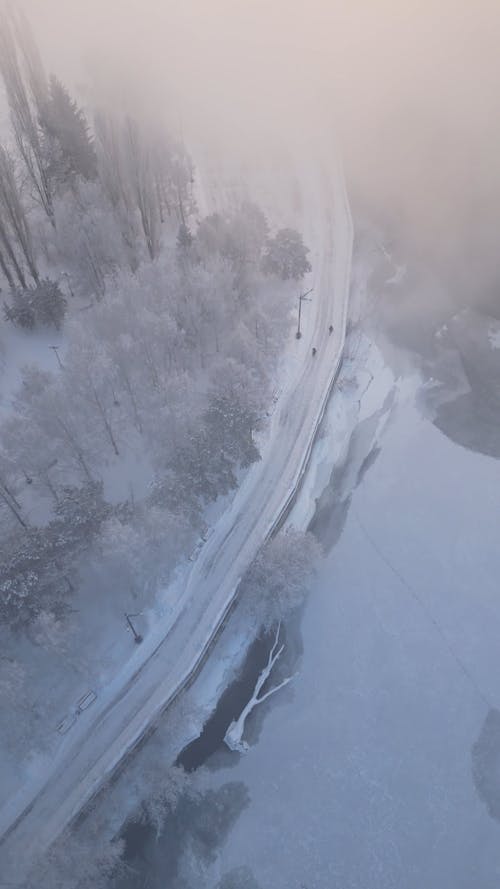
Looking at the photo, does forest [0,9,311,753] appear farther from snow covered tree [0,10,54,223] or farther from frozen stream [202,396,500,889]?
frozen stream [202,396,500,889]

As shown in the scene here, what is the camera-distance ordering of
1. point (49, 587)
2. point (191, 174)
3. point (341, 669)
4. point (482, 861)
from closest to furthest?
point (482, 861) → point (49, 587) → point (341, 669) → point (191, 174)

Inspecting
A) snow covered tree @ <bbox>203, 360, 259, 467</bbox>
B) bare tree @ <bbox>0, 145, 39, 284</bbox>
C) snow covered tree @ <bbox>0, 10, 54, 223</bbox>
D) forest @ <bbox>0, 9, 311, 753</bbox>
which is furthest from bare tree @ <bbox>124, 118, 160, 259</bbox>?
snow covered tree @ <bbox>203, 360, 259, 467</bbox>

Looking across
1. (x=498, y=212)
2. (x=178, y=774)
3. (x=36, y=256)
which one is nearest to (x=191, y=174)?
(x=36, y=256)

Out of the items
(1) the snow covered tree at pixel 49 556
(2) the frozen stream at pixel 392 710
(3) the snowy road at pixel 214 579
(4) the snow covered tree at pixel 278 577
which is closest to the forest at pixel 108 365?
(1) the snow covered tree at pixel 49 556

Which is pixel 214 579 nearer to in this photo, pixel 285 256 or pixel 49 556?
pixel 49 556

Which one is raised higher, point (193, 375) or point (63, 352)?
point (63, 352)

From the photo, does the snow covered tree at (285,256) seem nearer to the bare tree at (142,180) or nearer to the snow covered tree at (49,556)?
Result: the bare tree at (142,180)

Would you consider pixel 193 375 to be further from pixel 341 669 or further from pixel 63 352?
pixel 341 669
